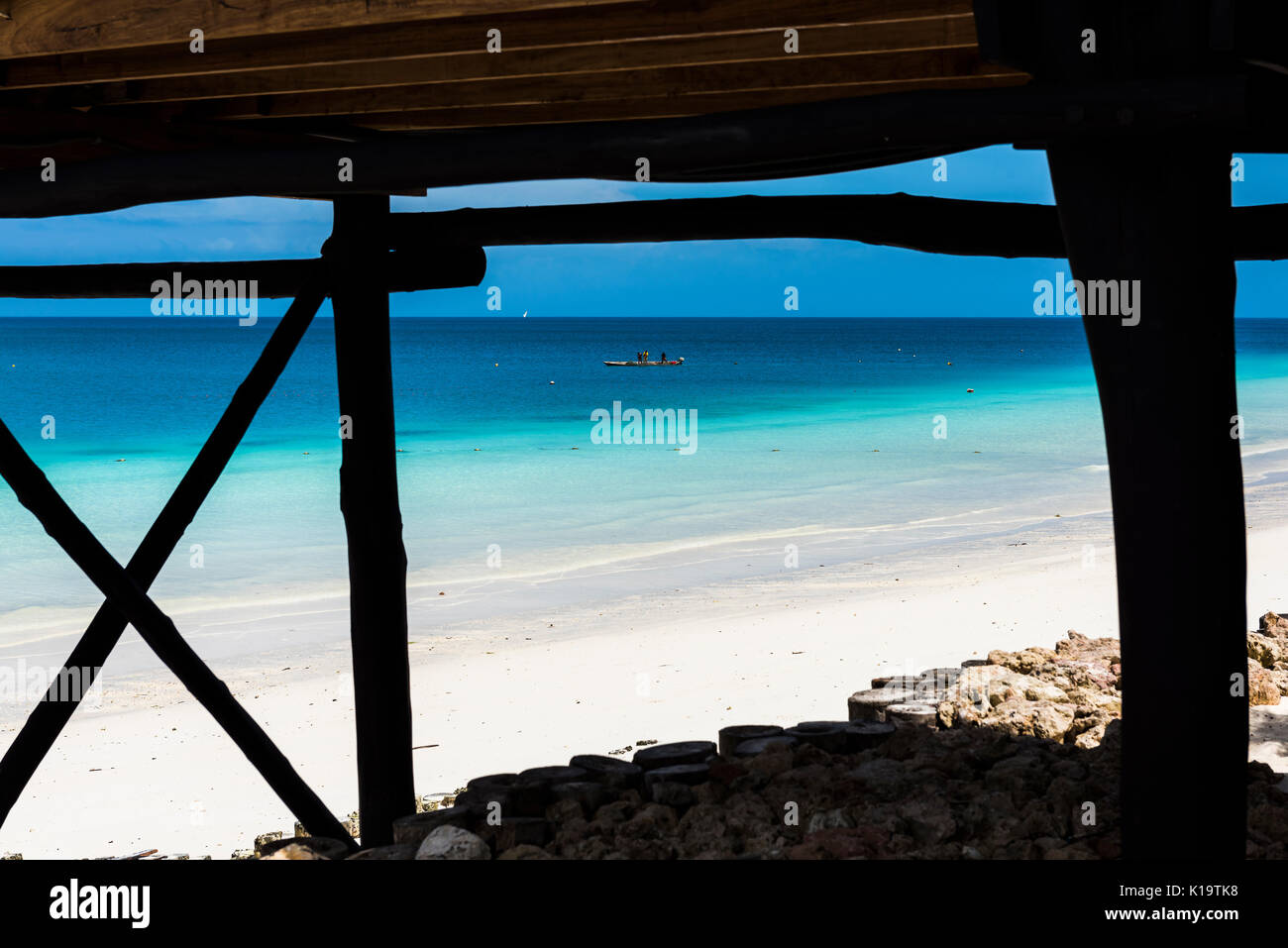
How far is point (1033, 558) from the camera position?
14.0 metres

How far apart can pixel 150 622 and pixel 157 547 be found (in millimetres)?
425

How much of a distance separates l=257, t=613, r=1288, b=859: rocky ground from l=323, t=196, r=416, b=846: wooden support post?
1.77ft

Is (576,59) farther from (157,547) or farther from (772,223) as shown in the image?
(157,547)

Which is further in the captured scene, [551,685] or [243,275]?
[551,685]

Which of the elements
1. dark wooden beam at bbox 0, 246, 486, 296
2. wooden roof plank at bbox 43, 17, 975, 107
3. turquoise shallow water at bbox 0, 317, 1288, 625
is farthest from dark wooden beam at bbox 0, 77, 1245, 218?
turquoise shallow water at bbox 0, 317, 1288, 625

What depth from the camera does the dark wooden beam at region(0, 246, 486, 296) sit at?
513 centimetres

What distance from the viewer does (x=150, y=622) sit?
15.3ft

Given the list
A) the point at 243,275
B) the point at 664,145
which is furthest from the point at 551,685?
the point at 664,145

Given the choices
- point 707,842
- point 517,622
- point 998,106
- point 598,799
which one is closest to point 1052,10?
point 998,106

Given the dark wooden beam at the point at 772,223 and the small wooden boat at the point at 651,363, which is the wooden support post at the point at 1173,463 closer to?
the dark wooden beam at the point at 772,223

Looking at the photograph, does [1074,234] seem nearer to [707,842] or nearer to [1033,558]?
[707,842]

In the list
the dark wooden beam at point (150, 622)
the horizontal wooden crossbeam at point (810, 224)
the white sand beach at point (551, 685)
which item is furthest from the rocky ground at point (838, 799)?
the horizontal wooden crossbeam at point (810, 224)

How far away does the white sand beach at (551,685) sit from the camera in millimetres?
6699

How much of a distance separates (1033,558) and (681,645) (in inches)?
224
